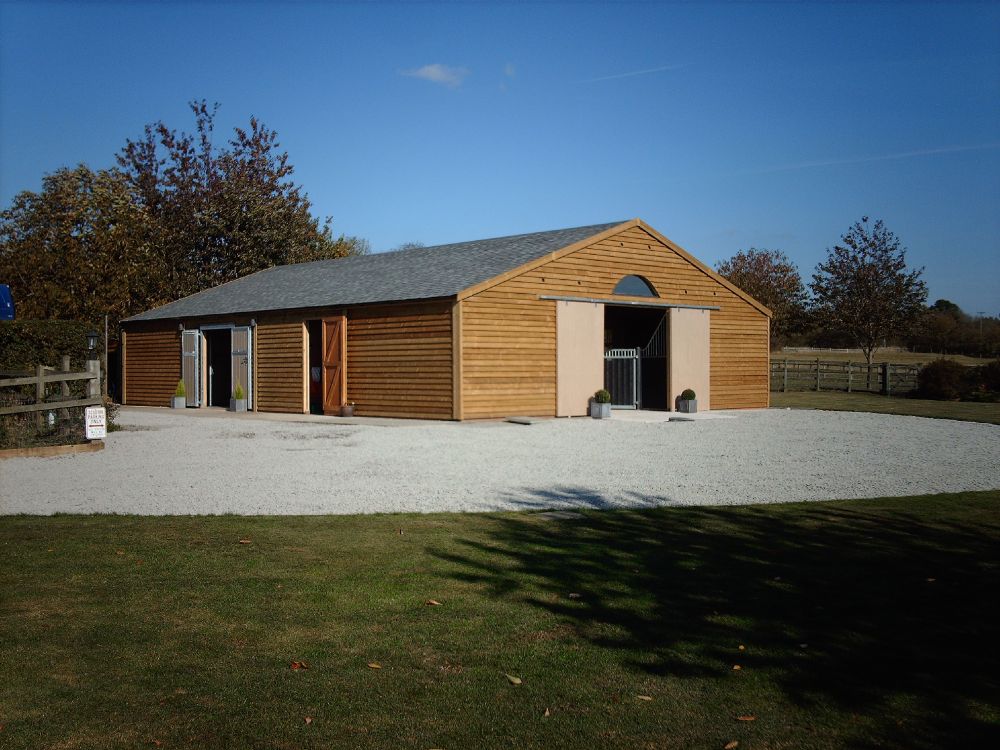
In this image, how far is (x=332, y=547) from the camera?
7078 millimetres

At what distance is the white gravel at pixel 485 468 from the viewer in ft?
31.1

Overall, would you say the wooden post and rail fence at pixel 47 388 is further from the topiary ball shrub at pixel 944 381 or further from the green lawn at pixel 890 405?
the topiary ball shrub at pixel 944 381

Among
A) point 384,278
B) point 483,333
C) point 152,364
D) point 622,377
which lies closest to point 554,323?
point 483,333

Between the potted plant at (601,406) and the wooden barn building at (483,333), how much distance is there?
0.55m

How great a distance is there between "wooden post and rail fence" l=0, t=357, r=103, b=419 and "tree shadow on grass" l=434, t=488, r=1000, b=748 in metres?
9.60

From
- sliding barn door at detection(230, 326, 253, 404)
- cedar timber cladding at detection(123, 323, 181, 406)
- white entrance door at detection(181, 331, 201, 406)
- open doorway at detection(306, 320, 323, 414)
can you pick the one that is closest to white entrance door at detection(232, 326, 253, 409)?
Result: sliding barn door at detection(230, 326, 253, 404)

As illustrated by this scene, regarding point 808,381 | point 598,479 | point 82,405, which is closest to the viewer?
point 598,479

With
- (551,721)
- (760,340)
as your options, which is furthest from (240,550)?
(760,340)

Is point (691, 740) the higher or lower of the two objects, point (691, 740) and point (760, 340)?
the lower

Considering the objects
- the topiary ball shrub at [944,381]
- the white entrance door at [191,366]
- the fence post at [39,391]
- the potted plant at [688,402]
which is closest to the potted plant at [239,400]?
the white entrance door at [191,366]

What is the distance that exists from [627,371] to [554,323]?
4.14 m

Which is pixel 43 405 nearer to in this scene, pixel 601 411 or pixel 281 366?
pixel 281 366

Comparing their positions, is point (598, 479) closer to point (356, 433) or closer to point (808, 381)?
point (356, 433)

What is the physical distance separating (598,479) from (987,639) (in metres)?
6.44
